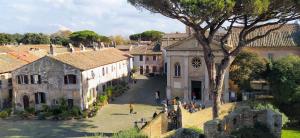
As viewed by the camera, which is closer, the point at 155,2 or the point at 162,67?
the point at 155,2

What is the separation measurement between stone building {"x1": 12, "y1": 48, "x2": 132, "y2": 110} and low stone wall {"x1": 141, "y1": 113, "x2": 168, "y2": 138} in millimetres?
13328

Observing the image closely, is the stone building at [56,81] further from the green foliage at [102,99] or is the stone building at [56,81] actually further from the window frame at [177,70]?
the window frame at [177,70]

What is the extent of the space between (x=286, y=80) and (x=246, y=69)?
5115 millimetres

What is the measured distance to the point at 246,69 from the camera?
117 ft

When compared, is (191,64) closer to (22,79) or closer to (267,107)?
(267,107)

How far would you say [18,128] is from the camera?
3294 cm

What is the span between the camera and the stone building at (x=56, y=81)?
124 feet

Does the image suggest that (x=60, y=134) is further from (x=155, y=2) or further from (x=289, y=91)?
(x=289, y=91)

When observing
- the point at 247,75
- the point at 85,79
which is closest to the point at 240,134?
the point at 247,75

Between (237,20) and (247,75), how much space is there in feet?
40.4

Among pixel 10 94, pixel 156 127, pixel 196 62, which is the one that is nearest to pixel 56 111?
pixel 10 94

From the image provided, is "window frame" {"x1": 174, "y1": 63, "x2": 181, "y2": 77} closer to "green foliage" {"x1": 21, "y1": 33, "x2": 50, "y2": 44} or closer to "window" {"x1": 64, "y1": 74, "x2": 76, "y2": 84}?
"window" {"x1": 64, "y1": 74, "x2": 76, "y2": 84}

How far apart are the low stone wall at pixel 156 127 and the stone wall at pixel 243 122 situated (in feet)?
13.5

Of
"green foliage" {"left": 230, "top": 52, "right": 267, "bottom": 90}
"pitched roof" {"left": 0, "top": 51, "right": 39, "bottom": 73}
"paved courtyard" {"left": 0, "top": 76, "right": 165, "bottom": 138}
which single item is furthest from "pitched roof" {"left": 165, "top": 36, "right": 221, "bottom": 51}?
"pitched roof" {"left": 0, "top": 51, "right": 39, "bottom": 73}
